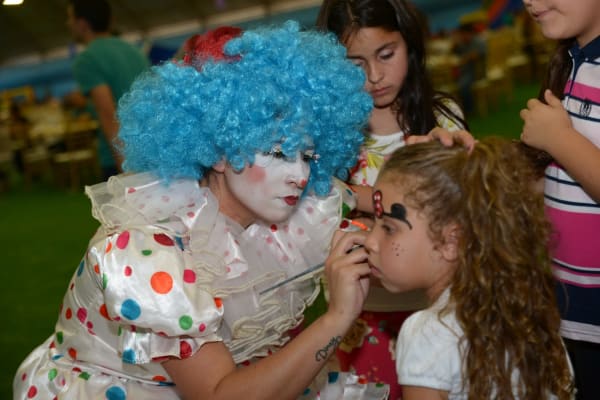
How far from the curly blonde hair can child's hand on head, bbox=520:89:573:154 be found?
25 centimetres

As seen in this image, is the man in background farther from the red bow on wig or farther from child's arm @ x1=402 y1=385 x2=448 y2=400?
child's arm @ x1=402 y1=385 x2=448 y2=400

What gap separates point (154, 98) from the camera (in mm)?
1673

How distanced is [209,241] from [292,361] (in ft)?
1.21

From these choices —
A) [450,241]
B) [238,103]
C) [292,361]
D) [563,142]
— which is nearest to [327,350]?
[292,361]

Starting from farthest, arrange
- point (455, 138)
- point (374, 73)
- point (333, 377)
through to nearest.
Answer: point (374, 73) → point (333, 377) → point (455, 138)

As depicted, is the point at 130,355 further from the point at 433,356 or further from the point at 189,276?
the point at 433,356

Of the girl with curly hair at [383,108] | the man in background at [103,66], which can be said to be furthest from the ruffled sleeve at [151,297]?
the man in background at [103,66]

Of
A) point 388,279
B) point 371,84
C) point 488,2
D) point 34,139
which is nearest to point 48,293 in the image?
point 371,84

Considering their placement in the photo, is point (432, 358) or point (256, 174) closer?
point (432, 358)

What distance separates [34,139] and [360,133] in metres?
9.13

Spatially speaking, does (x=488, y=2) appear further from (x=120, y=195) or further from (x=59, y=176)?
(x=120, y=195)

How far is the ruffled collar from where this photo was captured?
63.3 inches

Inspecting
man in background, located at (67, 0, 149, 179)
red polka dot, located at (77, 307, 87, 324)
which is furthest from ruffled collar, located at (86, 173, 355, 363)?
man in background, located at (67, 0, 149, 179)

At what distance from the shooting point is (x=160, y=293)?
4.83ft
